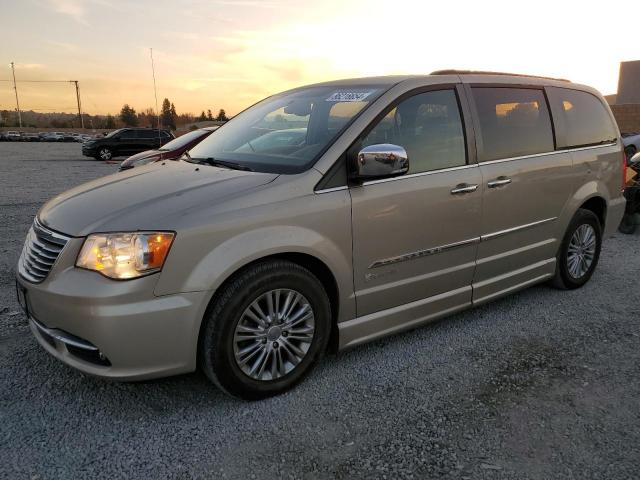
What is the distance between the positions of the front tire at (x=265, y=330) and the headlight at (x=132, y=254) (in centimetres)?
38

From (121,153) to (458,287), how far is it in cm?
2248

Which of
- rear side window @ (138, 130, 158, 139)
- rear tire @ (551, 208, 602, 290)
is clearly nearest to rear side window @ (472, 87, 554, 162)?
rear tire @ (551, 208, 602, 290)

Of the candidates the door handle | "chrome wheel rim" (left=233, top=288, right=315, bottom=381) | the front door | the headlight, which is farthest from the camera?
the door handle

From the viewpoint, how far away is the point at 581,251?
4.73 meters

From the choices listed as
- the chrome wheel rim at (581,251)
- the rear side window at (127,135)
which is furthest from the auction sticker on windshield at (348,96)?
the rear side window at (127,135)

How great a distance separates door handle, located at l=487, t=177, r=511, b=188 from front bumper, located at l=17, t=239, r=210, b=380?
2196 millimetres

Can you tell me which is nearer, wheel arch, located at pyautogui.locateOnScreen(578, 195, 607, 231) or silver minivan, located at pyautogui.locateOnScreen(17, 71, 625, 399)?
silver minivan, located at pyautogui.locateOnScreen(17, 71, 625, 399)

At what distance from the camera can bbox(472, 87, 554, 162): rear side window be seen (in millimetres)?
3742

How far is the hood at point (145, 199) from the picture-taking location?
259 cm

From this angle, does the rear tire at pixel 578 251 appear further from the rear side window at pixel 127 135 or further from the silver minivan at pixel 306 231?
the rear side window at pixel 127 135

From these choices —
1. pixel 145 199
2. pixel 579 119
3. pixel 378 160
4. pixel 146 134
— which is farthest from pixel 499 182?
pixel 146 134

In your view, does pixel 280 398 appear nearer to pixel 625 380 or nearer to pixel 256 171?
pixel 256 171

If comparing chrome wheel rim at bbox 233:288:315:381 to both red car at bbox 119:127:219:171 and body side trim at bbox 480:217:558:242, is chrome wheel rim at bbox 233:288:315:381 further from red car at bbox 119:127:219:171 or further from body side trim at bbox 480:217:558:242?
red car at bbox 119:127:219:171

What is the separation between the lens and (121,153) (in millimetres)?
23344
